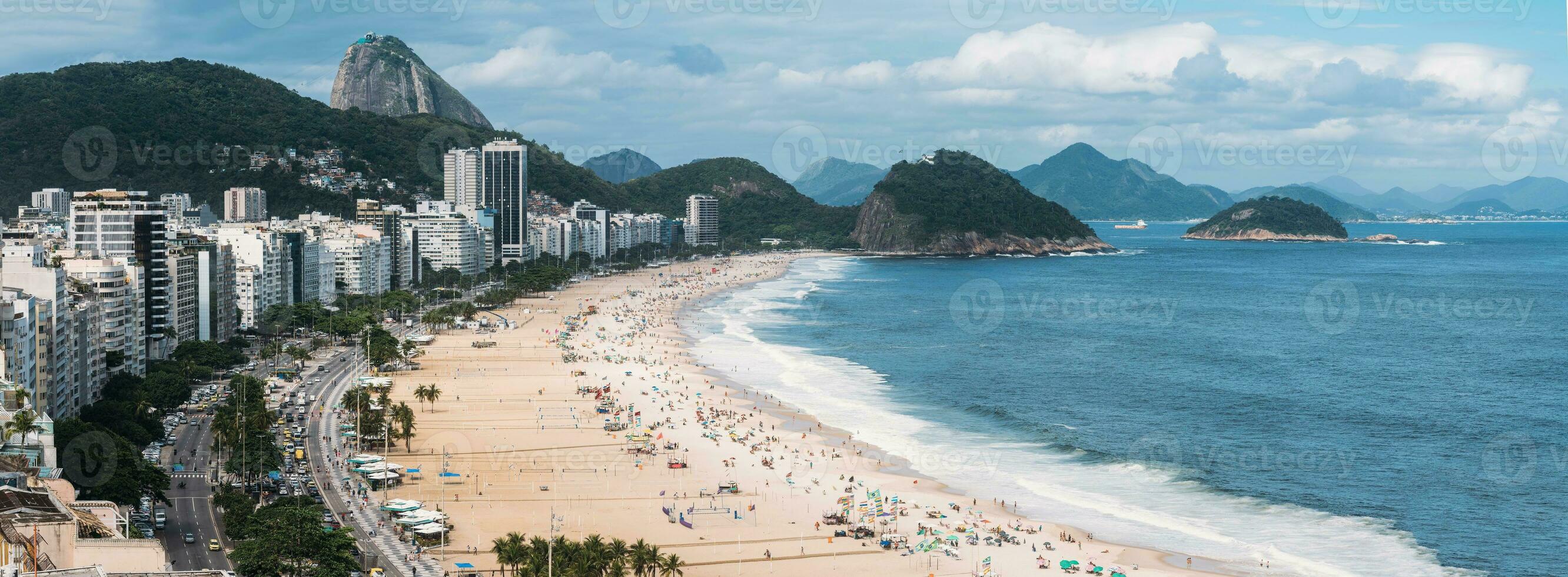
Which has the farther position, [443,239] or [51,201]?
[443,239]

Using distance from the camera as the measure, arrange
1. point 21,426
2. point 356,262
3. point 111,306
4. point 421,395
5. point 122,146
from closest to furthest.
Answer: point 21,426 < point 111,306 < point 421,395 < point 356,262 < point 122,146

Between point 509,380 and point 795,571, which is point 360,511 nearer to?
point 795,571

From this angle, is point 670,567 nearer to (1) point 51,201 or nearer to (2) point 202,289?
(2) point 202,289

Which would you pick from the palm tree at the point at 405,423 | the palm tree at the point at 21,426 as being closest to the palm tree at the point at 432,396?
the palm tree at the point at 405,423

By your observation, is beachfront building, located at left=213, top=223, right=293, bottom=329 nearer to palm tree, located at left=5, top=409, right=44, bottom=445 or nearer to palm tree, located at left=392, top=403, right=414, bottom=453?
palm tree, located at left=392, top=403, right=414, bottom=453

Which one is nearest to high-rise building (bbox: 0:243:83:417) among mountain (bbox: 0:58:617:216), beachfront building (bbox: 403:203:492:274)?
beachfront building (bbox: 403:203:492:274)

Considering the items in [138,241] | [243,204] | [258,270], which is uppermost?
[243,204]

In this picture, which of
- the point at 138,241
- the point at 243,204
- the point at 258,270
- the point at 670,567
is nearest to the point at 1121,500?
the point at 670,567

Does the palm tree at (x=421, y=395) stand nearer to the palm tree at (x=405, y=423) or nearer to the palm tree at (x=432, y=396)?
the palm tree at (x=432, y=396)
